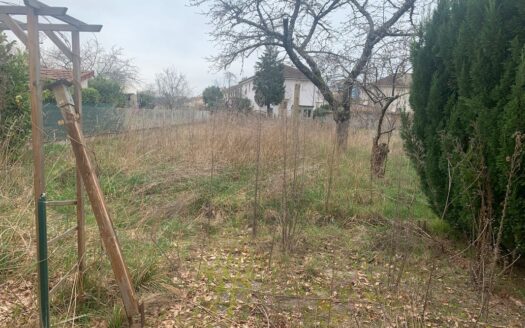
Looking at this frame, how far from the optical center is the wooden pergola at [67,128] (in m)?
1.79

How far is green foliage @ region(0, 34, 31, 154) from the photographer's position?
18.4ft

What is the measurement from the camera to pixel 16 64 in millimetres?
6906

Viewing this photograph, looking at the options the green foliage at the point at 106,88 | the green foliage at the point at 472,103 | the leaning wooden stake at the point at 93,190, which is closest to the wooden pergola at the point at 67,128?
the leaning wooden stake at the point at 93,190

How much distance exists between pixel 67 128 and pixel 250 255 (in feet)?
7.09

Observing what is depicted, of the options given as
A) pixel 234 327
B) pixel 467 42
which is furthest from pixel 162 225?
pixel 467 42

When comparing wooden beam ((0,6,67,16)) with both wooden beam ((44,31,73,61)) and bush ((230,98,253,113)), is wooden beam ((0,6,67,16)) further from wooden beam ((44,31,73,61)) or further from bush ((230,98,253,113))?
bush ((230,98,253,113))

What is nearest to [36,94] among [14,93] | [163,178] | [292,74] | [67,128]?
[67,128]

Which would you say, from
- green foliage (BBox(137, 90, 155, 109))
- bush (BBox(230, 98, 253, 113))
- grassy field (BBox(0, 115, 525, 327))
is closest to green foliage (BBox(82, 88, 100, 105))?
green foliage (BBox(137, 90, 155, 109))

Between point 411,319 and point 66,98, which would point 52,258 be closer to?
point 66,98

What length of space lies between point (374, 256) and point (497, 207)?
1.19 meters

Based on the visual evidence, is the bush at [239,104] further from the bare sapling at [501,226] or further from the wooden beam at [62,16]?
the bare sapling at [501,226]

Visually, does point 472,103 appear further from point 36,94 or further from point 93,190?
point 36,94

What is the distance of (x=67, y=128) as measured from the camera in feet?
6.66

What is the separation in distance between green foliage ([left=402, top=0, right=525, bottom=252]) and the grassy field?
1.40 feet
